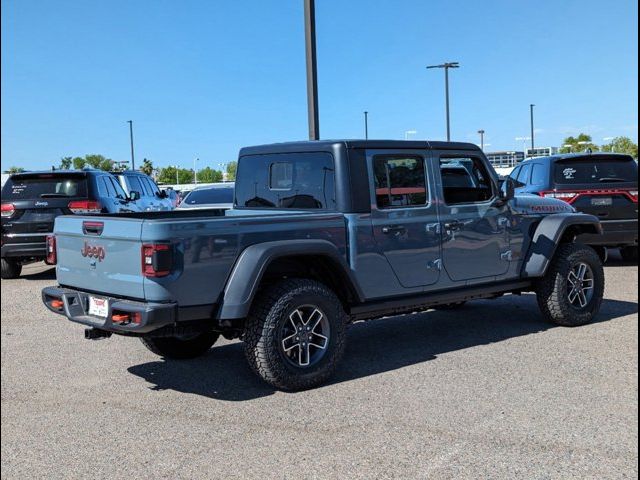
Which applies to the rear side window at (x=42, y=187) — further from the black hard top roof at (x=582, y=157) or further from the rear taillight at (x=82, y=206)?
the black hard top roof at (x=582, y=157)

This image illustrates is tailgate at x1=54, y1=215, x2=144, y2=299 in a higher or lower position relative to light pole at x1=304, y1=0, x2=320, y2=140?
lower

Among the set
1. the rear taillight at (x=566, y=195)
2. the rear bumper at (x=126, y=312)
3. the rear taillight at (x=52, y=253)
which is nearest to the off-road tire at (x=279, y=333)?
the rear bumper at (x=126, y=312)

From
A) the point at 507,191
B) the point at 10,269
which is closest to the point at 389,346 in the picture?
the point at 507,191

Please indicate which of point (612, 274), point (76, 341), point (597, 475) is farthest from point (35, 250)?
point (597, 475)

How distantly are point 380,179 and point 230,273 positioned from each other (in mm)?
1598

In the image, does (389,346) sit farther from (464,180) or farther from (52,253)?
(52,253)

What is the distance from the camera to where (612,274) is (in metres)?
10.9

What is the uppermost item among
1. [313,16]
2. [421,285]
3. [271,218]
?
[313,16]

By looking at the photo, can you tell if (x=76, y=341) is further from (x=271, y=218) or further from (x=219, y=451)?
(x=219, y=451)

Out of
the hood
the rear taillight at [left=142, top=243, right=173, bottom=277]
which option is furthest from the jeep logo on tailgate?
the hood

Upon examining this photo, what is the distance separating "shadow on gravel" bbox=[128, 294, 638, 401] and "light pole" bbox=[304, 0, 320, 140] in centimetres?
349

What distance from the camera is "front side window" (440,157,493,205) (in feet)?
20.9

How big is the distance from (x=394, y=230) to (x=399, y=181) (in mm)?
469

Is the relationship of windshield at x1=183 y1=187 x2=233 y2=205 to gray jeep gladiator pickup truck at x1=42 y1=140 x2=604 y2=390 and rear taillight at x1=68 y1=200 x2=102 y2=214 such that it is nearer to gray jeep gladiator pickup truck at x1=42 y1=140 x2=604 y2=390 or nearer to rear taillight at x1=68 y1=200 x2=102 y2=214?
rear taillight at x1=68 y1=200 x2=102 y2=214
